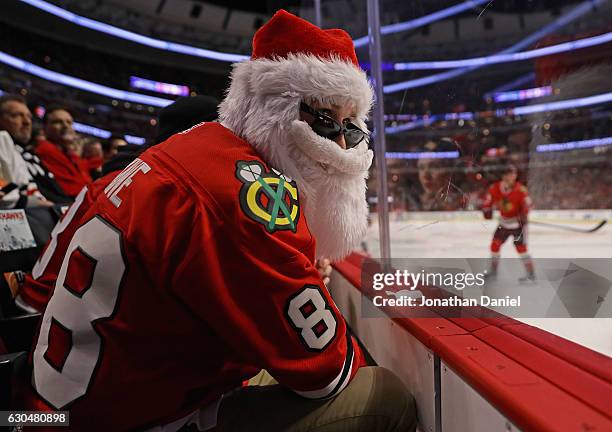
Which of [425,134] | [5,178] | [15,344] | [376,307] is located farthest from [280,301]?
[425,134]

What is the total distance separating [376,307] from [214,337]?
→ 1.73 feet

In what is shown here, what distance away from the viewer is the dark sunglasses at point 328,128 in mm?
708

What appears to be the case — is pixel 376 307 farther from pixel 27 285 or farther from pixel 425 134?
pixel 425 134

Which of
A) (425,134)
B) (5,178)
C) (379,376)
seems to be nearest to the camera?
(379,376)

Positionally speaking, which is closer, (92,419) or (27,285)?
(92,419)

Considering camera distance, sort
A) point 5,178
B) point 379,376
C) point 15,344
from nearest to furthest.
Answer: point 379,376 < point 15,344 < point 5,178

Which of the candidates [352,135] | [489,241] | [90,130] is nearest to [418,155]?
[489,241]

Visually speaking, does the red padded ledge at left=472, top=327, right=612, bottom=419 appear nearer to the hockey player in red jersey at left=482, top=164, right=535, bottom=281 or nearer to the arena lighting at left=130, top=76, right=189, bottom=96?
the hockey player in red jersey at left=482, top=164, right=535, bottom=281

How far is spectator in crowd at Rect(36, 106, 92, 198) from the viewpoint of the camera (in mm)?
2203

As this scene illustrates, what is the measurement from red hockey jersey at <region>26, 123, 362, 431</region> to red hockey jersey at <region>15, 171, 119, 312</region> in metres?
0.42

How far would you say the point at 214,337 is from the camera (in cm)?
59

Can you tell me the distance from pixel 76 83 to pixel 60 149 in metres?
10.4

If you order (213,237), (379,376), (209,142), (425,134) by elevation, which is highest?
(425,134)

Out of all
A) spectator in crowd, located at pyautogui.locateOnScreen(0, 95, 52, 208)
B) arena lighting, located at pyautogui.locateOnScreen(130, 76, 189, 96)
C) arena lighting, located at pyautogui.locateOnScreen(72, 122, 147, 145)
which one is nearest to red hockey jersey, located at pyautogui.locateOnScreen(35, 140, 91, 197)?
spectator in crowd, located at pyautogui.locateOnScreen(0, 95, 52, 208)
